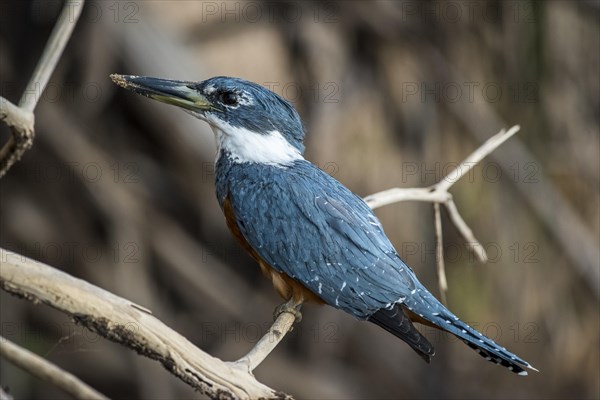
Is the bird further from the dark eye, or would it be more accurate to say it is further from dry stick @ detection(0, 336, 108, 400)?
dry stick @ detection(0, 336, 108, 400)

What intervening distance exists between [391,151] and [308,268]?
8.21 ft

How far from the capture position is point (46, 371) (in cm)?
168

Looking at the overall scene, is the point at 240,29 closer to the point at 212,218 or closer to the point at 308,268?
the point at 212,218

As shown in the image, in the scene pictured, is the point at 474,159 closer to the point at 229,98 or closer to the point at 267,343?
the point at 229,98

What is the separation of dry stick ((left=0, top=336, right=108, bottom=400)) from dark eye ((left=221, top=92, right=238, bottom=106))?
1.47m

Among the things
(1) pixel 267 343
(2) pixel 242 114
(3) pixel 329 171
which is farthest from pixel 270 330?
(3) pixel 329 171

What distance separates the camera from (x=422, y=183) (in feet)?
17.1

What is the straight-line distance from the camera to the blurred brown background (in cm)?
454

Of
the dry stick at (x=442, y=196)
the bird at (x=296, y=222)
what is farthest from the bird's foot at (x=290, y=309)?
the dry stick at (x=442, y=196)

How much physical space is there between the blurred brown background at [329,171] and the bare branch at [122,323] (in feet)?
7.84

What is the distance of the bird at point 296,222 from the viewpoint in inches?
111

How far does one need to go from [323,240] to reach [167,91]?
2.35 feet

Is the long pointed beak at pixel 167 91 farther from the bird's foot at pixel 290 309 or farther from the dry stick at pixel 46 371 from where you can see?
the dry stick at pixel 46 371

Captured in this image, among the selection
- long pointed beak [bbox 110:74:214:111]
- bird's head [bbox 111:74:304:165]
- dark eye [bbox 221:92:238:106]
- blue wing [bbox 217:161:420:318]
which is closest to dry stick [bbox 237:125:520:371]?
blue wing [bbox 217:161:420:318]
